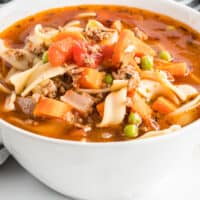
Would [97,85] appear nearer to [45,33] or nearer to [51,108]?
[51,108]

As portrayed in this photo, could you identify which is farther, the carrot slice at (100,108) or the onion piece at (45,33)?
the onion piece at (45,33)

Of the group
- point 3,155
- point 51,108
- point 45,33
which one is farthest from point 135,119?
point 45,33

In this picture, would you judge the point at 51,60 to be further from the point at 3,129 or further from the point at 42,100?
the point at 3,129

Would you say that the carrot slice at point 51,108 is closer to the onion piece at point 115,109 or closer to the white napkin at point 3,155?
the onion piece at point 115,109

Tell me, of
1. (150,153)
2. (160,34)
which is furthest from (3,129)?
(160,34)

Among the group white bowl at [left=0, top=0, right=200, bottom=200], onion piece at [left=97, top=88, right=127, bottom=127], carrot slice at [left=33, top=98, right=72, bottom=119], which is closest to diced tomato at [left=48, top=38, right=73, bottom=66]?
carrot slice at [left=33, top=98, right=72, bottom=119]

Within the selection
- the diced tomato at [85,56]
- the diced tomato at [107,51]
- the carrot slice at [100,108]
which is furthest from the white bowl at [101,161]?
the diced tomato at [107,51]
